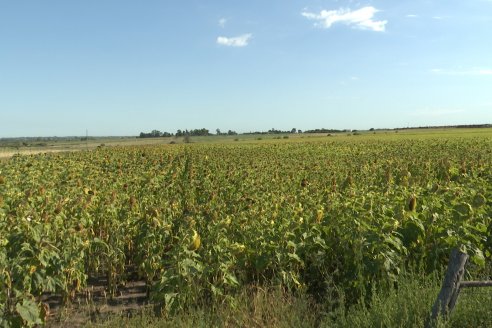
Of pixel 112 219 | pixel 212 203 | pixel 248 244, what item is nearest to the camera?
pixel 248 244

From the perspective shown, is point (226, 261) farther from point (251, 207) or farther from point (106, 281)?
point (106, 281)

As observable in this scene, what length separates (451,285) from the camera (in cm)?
323

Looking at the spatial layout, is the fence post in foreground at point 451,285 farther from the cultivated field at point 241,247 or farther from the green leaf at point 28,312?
the green leaf at point 28,312

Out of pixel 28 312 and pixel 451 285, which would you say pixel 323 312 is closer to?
pixel 451 285

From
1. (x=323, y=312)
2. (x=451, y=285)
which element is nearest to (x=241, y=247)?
(x=323, y=312)

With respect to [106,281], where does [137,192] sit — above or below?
above

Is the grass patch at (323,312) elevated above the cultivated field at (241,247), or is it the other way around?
the cultivated field at (241,247)

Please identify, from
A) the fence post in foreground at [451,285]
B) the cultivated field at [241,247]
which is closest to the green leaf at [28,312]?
the cultivated field at [241,247]

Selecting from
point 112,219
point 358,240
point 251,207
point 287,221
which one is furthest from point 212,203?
point 358,240

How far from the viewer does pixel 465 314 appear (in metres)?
3.49

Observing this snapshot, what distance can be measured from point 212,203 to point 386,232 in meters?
2.96

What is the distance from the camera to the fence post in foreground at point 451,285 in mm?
3197

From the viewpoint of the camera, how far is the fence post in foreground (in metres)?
3.20

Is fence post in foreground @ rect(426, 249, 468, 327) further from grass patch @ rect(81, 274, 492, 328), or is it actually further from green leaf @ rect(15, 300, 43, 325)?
green leaf @ rect(15, 300, 43, 325)
